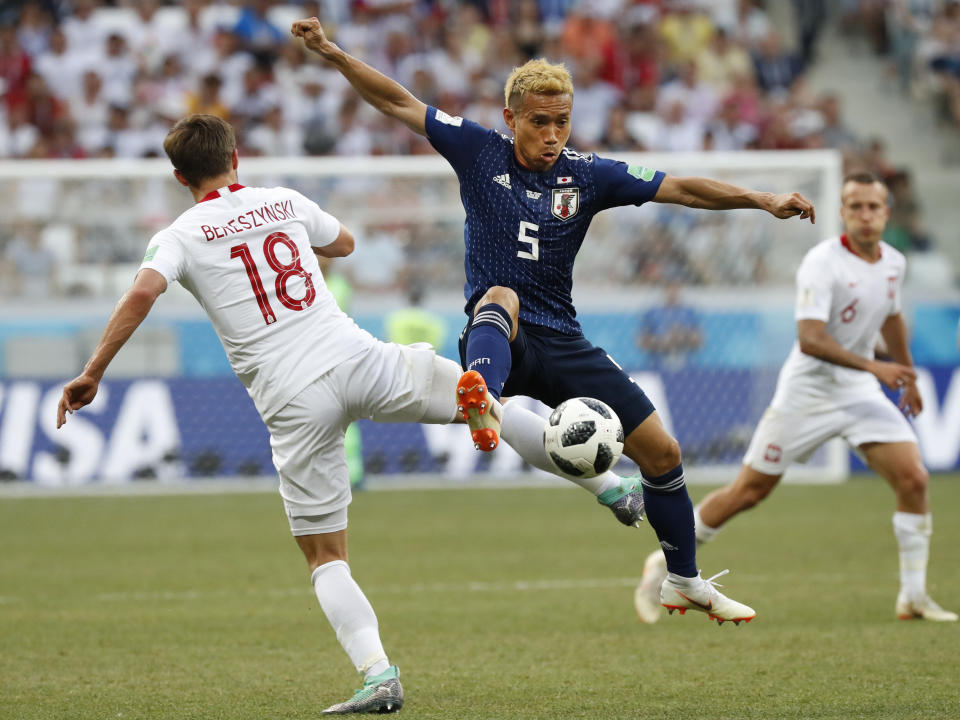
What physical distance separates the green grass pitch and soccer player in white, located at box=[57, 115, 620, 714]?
497 millimetres

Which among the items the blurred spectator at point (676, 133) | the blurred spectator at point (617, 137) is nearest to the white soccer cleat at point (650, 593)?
the blurred spectator at point (617, 137)

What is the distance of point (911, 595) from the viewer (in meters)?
7.86

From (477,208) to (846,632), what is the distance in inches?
122

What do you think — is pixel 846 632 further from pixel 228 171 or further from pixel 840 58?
pixel 840 58

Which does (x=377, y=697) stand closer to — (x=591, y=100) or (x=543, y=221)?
(x=543, y=221)

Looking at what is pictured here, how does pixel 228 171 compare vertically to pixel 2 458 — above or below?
above

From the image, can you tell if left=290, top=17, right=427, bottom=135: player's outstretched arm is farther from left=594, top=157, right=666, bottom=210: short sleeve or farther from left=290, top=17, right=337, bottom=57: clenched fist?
left=594, top=157, right=666, bottom=210: short sleeve

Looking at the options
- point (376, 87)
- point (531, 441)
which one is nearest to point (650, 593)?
point (531, 441)

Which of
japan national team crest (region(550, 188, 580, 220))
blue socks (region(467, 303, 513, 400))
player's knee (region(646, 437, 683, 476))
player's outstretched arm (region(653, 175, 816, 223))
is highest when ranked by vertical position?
player's outstretched arm (region(653, 175, 816, 223))

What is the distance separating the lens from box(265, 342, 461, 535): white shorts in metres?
5.50

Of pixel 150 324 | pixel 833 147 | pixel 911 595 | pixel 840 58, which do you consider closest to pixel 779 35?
pixel 840 58

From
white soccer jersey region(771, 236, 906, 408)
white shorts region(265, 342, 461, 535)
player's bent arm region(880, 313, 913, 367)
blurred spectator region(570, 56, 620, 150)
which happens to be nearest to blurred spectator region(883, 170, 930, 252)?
blurred spectator region(570, 56, 620, 150)

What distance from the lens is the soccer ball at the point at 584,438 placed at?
217 inches

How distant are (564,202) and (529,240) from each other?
222 mm
